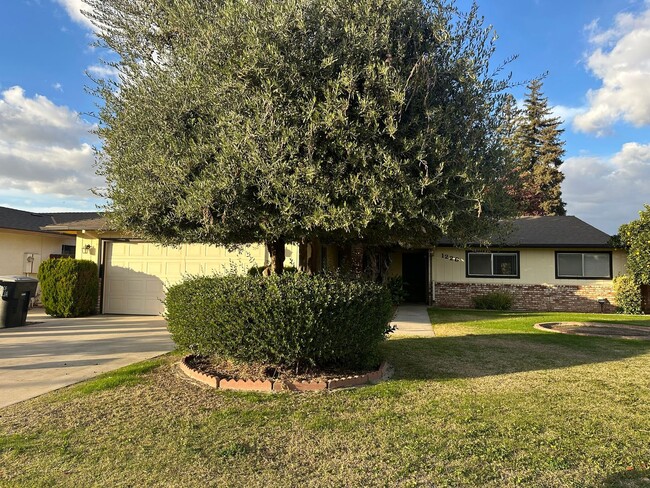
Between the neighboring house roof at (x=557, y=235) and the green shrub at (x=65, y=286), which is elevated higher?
the neighboring house roof at (x=557, y=235)

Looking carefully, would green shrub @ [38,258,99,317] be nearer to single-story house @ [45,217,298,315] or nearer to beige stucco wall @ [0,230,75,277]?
single-story house @ [45,217,298,315]

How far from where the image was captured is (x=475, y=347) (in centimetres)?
814

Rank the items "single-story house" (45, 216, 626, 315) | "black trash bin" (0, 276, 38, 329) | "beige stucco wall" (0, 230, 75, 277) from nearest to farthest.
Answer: "black trash bin" (0, 276, 38, 329), "single-story house" (45, 216, 626, 315), "beige stucco wall" (0, 230, 75, 277)

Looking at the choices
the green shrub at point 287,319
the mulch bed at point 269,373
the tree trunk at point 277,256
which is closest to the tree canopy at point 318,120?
the green shrub at point 287,319

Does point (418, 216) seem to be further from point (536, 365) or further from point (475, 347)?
point (475, 347)

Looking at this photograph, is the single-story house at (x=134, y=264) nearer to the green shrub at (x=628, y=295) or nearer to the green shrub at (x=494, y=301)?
the green shrub at (x=494, y=301)

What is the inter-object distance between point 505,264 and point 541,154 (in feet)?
70.2

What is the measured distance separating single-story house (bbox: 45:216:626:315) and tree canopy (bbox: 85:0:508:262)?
7.65 meters

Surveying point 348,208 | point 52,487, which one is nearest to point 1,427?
point 52,487

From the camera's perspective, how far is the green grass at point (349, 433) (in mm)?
3123

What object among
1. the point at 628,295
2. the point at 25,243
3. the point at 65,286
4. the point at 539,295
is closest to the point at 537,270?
the point at 539,295

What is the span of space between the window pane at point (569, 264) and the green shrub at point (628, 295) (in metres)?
1.28

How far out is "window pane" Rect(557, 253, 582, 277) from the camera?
16.1 metres

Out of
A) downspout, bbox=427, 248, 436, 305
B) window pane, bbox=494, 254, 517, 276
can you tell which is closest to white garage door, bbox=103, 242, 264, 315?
downspout, bbox=427, 248, 436, 305
